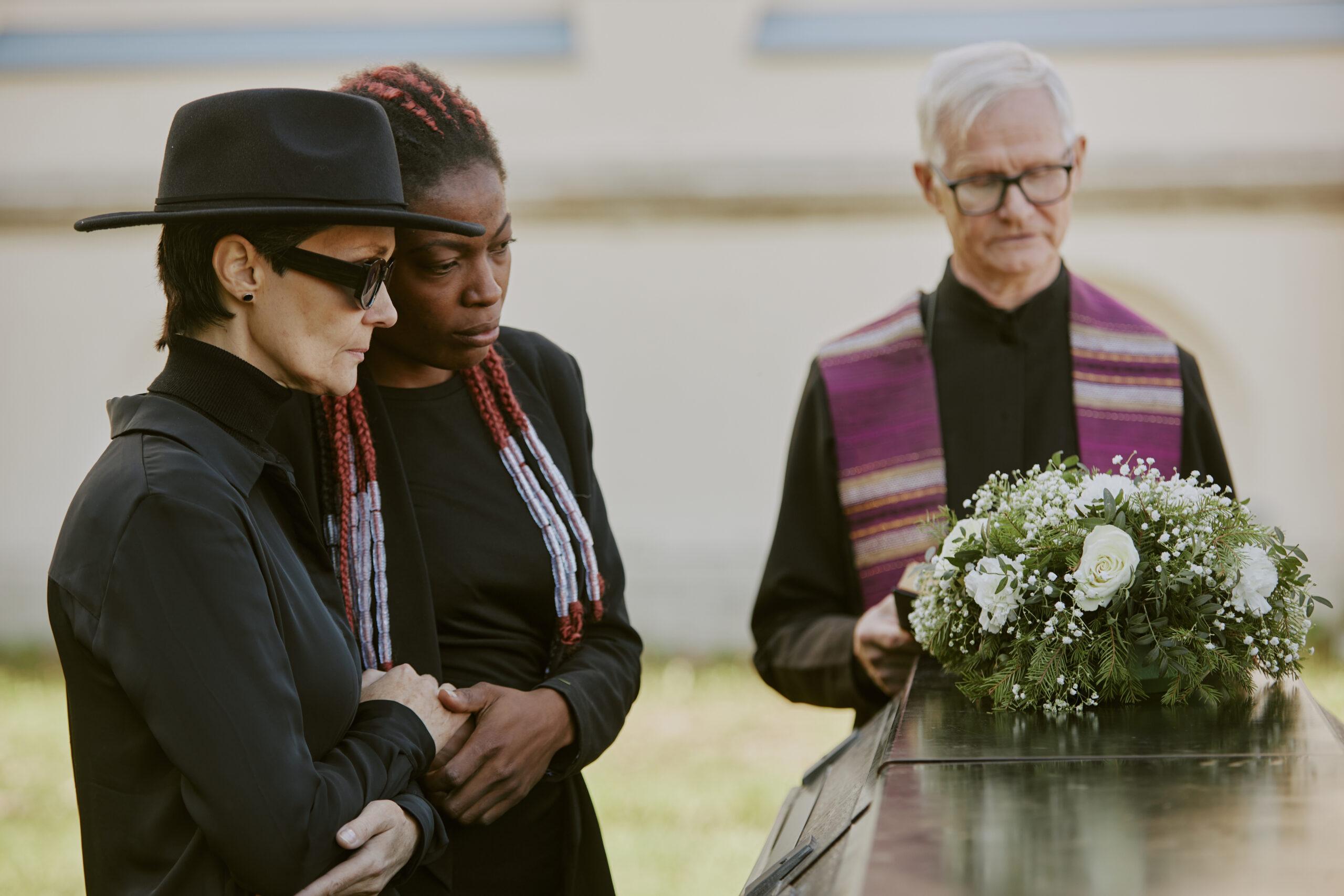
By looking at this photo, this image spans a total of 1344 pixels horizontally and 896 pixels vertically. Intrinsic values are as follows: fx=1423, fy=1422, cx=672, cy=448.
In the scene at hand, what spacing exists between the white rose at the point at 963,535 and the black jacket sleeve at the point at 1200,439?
962 millimetres

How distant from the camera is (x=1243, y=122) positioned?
8.47m

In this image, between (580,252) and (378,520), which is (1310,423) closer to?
(580,252)

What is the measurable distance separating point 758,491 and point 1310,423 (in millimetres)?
3320

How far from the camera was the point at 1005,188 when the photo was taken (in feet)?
9.95

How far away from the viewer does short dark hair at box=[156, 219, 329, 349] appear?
6.31 ft

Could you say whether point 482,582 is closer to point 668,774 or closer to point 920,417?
point 920,417

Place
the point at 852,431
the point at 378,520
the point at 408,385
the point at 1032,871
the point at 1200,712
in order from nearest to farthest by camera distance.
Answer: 1. the point at 1032,871
2. the point at 1200,712
3. the point at 378,520
4. the point at 408,385
5. the point at 852,431

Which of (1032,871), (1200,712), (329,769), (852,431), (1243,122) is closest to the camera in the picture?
(1032,871)

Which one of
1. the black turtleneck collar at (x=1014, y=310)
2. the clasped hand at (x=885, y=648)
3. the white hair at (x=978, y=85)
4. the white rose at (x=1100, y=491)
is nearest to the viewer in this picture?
the white rose at (x=1100, y=491)

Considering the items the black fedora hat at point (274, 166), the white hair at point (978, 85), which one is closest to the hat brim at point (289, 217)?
the black fedora hat at point (274, 166)

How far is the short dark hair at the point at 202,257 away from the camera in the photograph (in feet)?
6.31

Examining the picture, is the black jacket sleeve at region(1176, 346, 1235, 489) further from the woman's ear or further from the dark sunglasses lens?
the woman's ear

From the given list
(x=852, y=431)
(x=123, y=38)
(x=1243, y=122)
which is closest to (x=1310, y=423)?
(x=1243, y=122)

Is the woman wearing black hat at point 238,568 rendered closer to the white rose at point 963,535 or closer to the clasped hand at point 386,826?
the clasped hand at point 386,826
